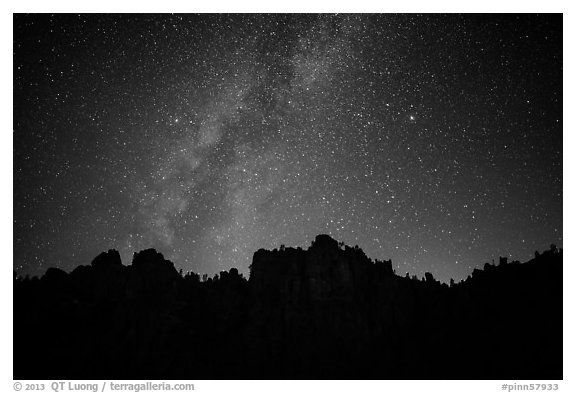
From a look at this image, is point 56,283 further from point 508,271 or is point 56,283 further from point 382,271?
point 508,271

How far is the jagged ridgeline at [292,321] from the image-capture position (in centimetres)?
4406

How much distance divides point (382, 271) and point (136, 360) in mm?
48586

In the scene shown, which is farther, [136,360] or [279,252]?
[279,252]

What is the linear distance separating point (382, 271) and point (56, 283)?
62.2 meters

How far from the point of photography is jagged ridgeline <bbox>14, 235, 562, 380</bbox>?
44062mm

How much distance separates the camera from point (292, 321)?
54188 millimetres

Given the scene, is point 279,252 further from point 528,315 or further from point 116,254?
point 528,315

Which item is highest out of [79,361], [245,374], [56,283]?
[56,283]
